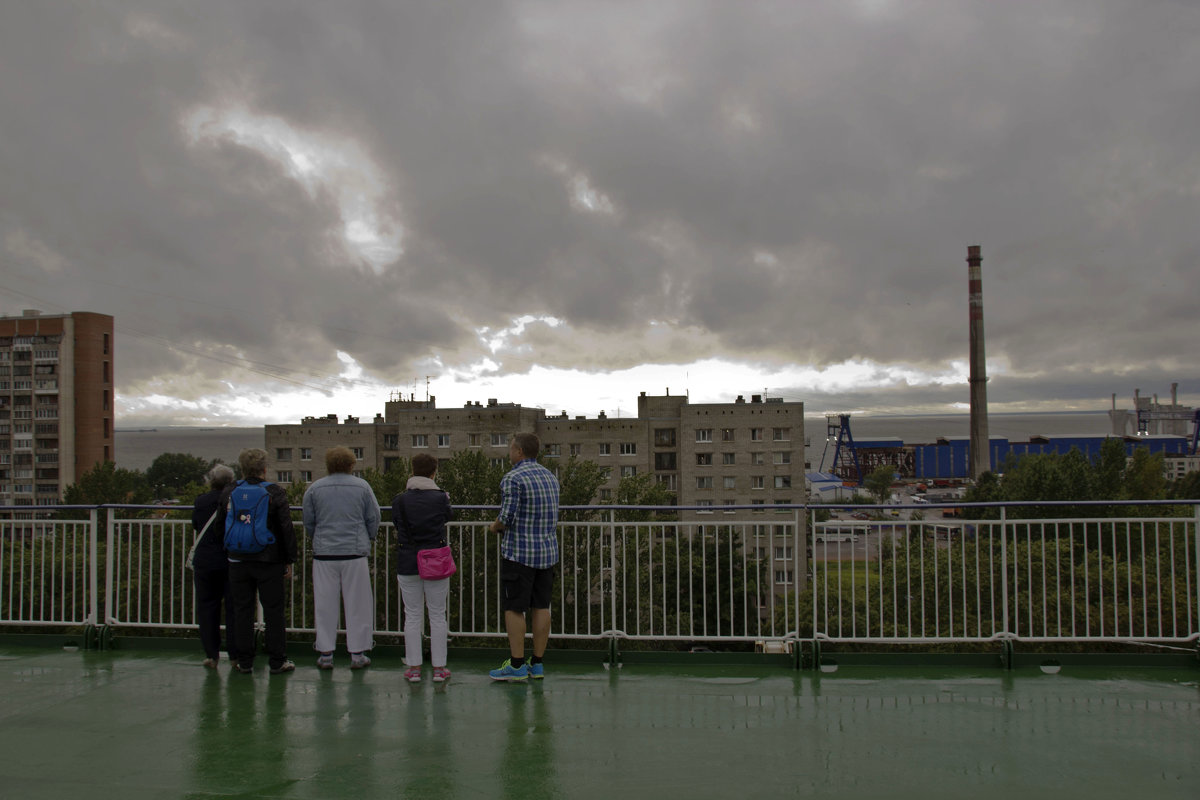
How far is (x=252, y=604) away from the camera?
5.32 metres

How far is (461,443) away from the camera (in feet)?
219

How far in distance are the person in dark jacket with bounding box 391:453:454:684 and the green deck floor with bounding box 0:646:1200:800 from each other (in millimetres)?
207

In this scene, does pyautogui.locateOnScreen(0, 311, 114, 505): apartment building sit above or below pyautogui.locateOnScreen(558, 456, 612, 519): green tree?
above

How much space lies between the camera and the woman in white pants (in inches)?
206

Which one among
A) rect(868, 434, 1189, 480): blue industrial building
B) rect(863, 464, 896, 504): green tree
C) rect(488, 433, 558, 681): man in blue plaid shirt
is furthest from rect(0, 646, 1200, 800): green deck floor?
rect(868, 434, 1189, 480): blue industrial building

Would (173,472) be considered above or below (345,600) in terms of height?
below

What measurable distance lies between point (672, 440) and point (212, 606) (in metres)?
61.6

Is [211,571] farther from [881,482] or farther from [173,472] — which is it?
[173,472]

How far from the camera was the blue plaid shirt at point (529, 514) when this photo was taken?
4.92 m

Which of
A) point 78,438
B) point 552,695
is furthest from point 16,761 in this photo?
point 78,438

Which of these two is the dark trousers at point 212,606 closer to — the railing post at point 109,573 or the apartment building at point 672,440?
the railing post at point 109,573

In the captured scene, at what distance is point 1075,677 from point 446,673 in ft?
13.3

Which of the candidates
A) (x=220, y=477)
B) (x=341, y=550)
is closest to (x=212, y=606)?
(x=220, y=477)

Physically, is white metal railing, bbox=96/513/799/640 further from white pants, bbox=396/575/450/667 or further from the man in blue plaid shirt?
the man in blue plaid shirt
